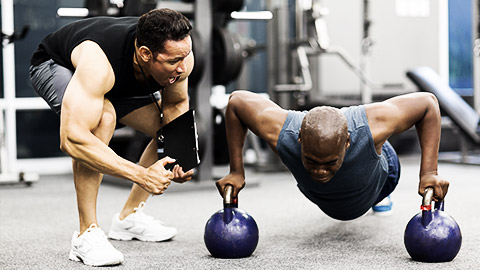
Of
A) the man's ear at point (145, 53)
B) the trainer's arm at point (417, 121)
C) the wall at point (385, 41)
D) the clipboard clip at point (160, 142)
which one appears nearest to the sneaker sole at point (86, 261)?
the clipboard clip at point (160, 142)

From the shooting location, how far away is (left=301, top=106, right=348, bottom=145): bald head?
174cm

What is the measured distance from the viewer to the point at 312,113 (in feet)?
5.96

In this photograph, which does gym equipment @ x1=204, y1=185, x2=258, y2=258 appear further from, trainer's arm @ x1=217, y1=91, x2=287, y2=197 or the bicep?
the bicep

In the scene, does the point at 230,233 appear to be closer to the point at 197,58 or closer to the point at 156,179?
the point at 156,179

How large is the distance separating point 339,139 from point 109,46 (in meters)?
0.78

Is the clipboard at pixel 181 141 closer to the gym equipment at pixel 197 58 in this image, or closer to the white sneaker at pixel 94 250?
the white sneaker at pixel 94 250

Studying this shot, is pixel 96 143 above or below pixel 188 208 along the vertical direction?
above

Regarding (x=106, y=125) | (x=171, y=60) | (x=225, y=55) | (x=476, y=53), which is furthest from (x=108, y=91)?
(x=476, y=53)

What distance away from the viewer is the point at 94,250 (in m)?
1.96

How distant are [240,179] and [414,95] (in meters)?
0.65

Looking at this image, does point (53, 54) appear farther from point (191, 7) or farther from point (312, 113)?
point (191, 7)

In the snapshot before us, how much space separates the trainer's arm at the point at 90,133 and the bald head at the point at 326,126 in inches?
16.8

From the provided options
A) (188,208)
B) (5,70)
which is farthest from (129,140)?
(188,208)

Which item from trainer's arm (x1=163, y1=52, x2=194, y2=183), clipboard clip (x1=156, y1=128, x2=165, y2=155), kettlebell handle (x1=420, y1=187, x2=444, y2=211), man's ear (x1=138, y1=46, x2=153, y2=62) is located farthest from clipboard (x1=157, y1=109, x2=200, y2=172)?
kettlebell handle (x1=420, y1=187, x2=444, y2=211)
